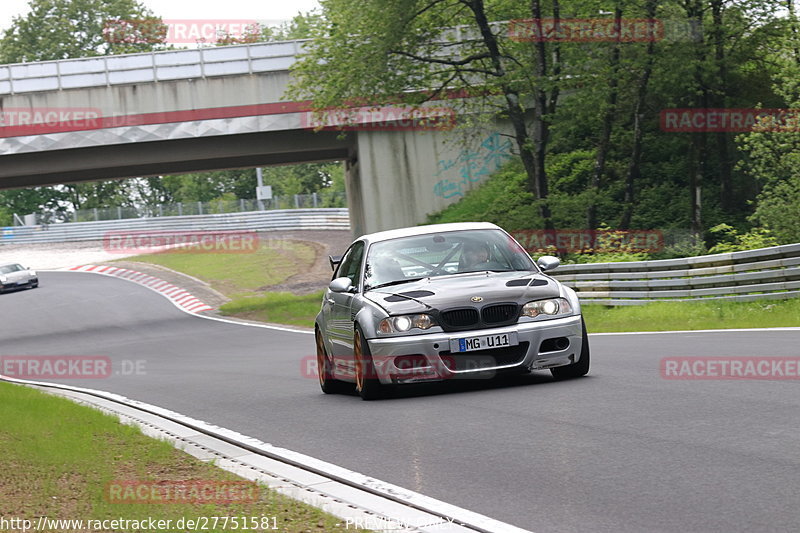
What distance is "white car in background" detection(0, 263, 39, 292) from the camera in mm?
51875

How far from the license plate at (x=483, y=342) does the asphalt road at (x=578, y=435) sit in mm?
417

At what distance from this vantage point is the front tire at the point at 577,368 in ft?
35.2

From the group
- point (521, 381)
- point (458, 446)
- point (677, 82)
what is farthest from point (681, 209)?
point (458, 446)

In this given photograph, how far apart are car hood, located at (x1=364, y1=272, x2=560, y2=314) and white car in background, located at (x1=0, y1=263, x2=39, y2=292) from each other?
4429 centimetres

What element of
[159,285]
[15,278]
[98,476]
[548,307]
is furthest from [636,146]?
[15,278]

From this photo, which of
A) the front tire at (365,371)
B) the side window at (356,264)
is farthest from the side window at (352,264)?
the front tire at (365,371)

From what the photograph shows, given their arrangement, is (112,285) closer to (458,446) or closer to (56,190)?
(458,446)

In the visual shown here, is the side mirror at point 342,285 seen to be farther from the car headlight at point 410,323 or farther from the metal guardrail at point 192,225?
the metal guardrail at point 192,225

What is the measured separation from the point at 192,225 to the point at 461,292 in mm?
65462

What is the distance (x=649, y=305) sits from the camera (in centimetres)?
2219

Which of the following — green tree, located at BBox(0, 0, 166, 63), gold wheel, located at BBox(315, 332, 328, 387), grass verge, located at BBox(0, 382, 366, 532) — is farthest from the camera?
green tree, located at BBox(0, 0, 166, 63)

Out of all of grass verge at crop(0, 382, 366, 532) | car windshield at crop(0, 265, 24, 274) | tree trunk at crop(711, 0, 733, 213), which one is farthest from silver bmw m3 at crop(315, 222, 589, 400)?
car windshield at crop(0, 265, 24, 274)

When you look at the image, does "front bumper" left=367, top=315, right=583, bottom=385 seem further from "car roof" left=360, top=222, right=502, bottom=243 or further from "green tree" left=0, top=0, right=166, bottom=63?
"green tree" left=0, top=0, right=166, bottom=63

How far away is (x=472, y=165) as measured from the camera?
41.8 metres
